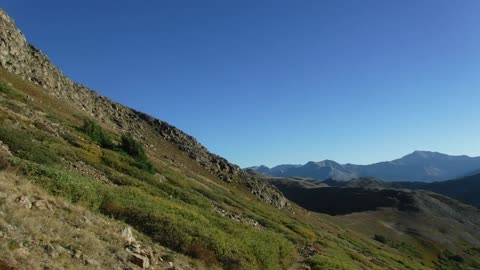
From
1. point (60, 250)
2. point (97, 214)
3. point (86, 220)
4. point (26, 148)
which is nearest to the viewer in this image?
point (60, 250)

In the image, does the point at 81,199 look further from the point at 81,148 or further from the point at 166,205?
the point at 81,148

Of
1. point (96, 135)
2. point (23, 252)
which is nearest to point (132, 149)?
point (96, 135)

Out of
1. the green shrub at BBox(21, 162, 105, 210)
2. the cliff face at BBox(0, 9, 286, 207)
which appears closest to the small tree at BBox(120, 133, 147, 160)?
the cliff face at BBox(0, 9, 286, 207)

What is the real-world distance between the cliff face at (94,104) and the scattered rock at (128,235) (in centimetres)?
5638

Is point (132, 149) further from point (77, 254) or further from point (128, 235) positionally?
point (77, 254)

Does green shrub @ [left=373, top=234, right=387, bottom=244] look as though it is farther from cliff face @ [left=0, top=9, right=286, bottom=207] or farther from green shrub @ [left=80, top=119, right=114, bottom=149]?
green shrub @ [left=80, top=119, right=114, bottom=149]

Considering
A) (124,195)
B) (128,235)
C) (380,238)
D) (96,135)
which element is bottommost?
(128,235)

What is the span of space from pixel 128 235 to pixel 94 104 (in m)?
76.3

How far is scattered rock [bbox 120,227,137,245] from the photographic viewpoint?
60.8 ft

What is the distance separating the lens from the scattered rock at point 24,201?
16.2m

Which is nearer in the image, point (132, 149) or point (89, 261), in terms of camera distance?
point (89, 261)

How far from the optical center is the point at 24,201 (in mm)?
16438

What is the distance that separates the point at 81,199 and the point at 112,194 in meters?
3.72

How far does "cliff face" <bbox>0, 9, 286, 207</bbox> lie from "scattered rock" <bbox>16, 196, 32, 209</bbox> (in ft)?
186
